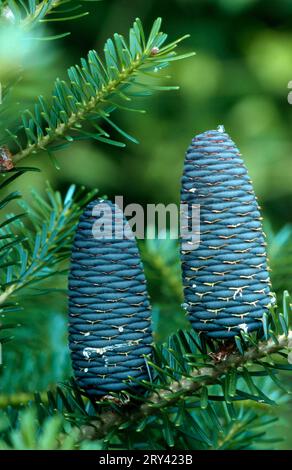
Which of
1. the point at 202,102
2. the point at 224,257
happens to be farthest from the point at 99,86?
the point at 202,102

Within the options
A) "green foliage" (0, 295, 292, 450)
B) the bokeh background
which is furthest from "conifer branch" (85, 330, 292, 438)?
the bokeh background

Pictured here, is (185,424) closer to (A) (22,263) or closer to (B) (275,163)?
(A) (22,263)

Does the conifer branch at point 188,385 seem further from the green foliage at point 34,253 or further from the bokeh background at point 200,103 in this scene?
the bokeh background at point 200,103

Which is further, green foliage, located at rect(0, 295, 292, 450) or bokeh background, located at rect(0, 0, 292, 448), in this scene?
bokeh background, located at rect(0, 0, 292, 448)

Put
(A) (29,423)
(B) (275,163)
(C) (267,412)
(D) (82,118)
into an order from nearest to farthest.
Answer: (A) (29,423) < (D) (82,118) < (C) (267,412) < (B) (275,163)

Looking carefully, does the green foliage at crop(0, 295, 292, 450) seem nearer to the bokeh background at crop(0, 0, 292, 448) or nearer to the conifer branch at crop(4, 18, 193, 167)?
the conifer branch at crop(4, 18, 193, 167)

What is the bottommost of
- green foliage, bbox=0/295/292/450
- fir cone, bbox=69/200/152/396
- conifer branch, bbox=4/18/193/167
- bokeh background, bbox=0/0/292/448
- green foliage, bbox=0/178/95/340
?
green foliage, bbox=0/295/292/450

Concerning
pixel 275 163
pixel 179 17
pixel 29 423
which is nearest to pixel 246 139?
pixel 275 163

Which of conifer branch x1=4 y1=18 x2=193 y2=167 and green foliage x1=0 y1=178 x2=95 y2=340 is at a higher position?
conifer branch x1=4 y1=18 x2=193 y2=167
